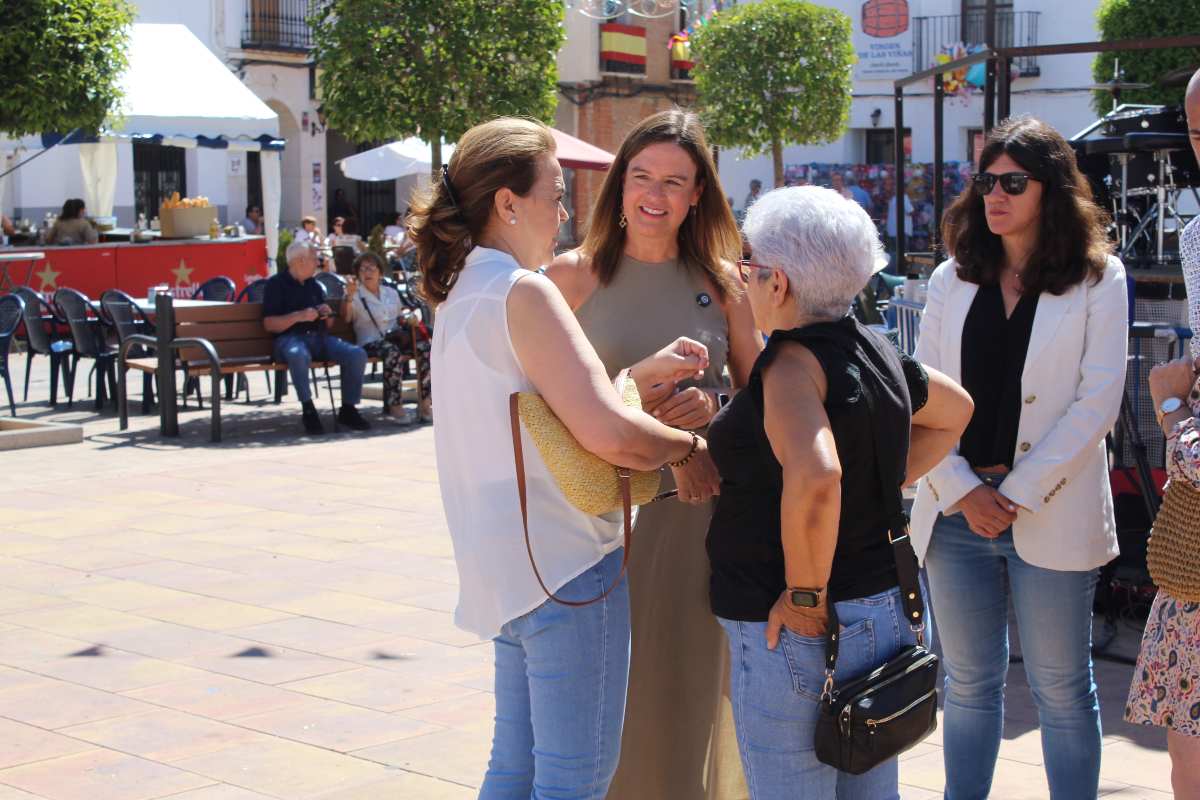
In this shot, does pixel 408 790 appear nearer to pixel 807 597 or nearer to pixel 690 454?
pixel 690 454

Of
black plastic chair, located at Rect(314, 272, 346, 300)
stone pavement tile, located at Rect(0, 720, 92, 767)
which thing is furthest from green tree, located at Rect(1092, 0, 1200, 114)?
stone pavement tile, located at Rect(0, 720, 92, 767)

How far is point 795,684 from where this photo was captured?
2.60 metres

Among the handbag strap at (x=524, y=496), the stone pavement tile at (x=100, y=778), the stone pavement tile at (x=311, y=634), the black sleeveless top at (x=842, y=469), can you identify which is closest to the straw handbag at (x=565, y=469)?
the handbag strap at (x=524, y=496)

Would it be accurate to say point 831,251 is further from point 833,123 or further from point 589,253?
point 833,123

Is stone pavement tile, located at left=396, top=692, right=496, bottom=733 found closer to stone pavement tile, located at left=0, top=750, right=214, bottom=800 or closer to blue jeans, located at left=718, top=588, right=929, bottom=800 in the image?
stone pavement tile, located at left=0, top=750, right=214, bottom=800

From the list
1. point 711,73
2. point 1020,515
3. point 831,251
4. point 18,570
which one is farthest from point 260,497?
point 711,73

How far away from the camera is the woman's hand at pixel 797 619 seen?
8.40 ft

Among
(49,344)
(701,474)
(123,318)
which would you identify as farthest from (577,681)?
(49,344)

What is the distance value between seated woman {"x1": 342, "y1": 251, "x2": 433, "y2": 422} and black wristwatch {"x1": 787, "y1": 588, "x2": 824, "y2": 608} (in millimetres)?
9079

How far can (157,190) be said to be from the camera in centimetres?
3158

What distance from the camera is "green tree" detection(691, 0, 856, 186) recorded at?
27.0m

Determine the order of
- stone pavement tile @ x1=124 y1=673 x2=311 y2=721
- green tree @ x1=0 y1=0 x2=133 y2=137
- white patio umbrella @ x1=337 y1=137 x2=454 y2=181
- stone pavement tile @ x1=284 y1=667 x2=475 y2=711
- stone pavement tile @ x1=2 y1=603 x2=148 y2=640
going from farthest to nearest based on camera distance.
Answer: white patio umbrella @ x1=337 y1=137 x2=454 y2=181 < green tree @ x1=0 y1=0 x2=133 y2=137 < stone pavement tile @ x1=2 y1=603 x2=148 y2=640 < stone pavement tile @ x1=284 y1=667 x2=475 y2=711 < stone pavement tile @ x1=124 y1=673 x2=311 y2=721

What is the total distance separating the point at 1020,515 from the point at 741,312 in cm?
78

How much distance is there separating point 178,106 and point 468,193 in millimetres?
→ 16851
